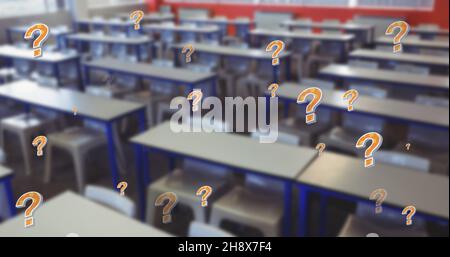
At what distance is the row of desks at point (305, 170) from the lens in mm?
1663

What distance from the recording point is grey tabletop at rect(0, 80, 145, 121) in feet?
8.66

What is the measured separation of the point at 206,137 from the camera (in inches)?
88.7

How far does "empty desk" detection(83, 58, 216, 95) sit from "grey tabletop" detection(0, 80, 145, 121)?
0.74m

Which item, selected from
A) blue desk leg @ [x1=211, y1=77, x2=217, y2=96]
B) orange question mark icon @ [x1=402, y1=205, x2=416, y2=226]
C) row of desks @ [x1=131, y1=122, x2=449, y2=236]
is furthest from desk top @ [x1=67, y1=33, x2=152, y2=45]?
orange question mark icon @ [x1=402, y1=205, x2=416, y2=226]

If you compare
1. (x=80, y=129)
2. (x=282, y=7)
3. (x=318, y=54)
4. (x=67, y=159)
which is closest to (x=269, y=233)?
(x=80, y=129)

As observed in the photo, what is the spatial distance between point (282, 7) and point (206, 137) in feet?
20.9

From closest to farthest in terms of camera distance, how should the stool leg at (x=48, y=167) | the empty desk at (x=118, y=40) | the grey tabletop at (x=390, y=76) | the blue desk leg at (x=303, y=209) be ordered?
1. the blue desk leg at (x=303, y=209)
2. the stool leg at (x=48, y=167)
3. the grey tabletop at (x=390, y=76)
4. the empty desk at (x=118, y=40)

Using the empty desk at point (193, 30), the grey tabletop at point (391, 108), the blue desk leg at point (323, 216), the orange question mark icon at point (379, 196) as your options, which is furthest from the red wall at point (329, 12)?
the orange question mark icon at point (379, 196)

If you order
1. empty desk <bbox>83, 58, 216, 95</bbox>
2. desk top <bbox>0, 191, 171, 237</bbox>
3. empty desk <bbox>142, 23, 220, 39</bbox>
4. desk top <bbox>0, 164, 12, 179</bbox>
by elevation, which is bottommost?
desk top <bbox>0, 191, 171, 237</bbox>

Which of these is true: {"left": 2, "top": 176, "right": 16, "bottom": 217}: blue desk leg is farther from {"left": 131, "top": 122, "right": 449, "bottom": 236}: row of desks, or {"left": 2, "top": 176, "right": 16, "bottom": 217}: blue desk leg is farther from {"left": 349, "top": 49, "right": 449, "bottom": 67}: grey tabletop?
{"left": 349, "top": 49, "right": 449, "bottom": 67}: grey tabletop

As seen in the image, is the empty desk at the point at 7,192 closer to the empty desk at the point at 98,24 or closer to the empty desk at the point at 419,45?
the empty desk at the point at 419,45

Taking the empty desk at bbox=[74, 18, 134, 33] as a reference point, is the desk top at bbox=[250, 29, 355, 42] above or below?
below
